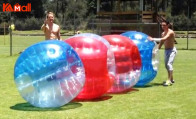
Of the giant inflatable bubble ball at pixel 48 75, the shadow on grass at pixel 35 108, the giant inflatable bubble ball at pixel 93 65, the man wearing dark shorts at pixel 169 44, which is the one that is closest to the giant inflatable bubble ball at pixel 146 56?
the man wearing dark shorts at pixel 169 44

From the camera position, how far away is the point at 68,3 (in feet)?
293

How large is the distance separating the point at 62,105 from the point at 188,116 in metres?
2.21

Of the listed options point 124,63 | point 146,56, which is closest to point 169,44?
point 146,56

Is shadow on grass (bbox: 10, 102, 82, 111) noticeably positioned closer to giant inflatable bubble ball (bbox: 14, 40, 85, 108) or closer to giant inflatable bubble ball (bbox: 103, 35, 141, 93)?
giant inflatable bubble ball (bbox: 14, 40, 85, 108)

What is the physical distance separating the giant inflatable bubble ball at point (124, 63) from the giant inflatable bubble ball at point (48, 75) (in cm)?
173

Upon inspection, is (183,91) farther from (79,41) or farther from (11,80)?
(11,80)

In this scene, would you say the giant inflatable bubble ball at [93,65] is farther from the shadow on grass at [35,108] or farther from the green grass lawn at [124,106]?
the shadow on grass at [35,108]

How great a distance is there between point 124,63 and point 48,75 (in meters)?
2.44

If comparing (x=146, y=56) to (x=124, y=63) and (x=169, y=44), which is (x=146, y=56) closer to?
(x=169, y=44)

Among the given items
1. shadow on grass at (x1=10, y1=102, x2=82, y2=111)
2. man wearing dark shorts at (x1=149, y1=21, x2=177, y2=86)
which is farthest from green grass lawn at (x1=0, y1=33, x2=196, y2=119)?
man wearing dark shorts at (x1=149, y1=21, x2=177, y2=86)

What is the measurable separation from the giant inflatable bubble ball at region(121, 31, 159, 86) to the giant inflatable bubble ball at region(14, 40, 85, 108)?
2982mm

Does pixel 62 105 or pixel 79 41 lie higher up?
pixel 79 41

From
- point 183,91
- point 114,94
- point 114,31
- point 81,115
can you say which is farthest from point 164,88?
point 114,31

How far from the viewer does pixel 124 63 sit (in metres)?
8.55
